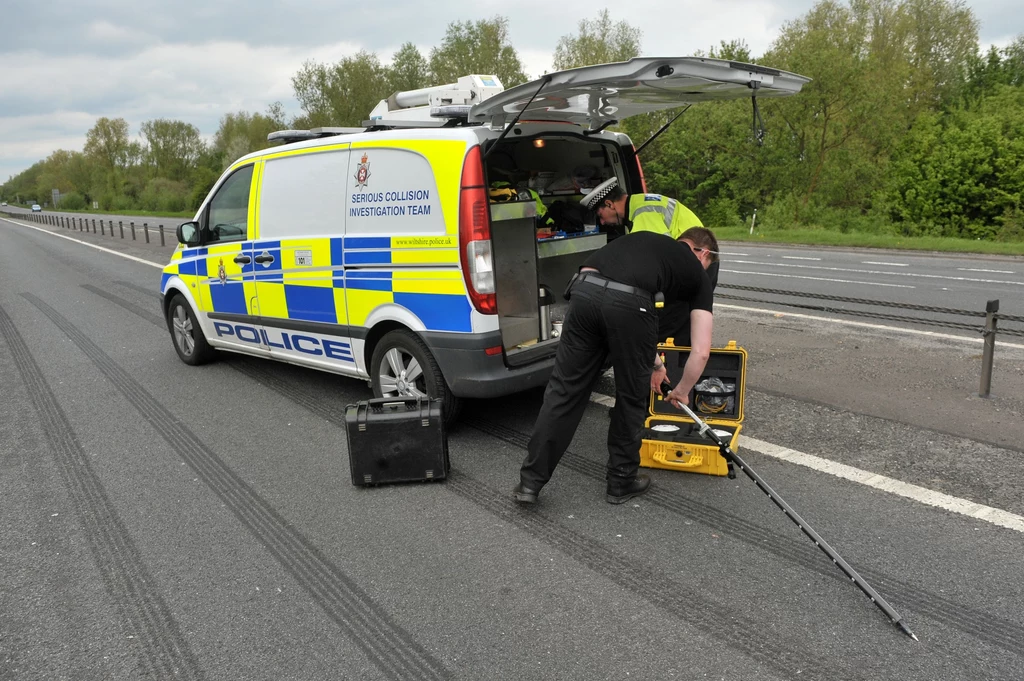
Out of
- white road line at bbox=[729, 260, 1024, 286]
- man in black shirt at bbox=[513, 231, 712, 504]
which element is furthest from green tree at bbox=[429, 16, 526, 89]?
man in black shirt at bbox=[513, 231, 712, 504]

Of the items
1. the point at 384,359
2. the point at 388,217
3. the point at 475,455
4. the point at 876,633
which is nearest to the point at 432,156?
the point at 388,217

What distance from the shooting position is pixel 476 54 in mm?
53031

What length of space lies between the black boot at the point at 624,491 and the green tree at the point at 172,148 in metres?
93.6

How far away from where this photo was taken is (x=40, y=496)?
171 inches

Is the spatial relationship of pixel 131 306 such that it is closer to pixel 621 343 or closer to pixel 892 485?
pixel 621 343

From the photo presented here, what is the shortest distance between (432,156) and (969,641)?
362 centimetres

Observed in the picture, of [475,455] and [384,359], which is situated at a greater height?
[384,359]

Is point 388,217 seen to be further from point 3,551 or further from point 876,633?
point 876,633

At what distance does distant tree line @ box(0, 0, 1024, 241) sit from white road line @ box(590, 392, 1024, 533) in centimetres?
2082

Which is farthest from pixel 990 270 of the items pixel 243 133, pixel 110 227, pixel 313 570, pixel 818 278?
pixel 243 133

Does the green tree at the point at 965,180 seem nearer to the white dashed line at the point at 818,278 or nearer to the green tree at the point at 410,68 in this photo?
the white dashed line at the point at 818,278

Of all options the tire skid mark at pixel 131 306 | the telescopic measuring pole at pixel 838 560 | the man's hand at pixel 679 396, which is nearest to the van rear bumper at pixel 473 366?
the man's hand at pixel 679 396

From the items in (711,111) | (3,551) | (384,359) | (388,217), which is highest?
(711,111)

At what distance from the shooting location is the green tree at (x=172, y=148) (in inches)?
3433
